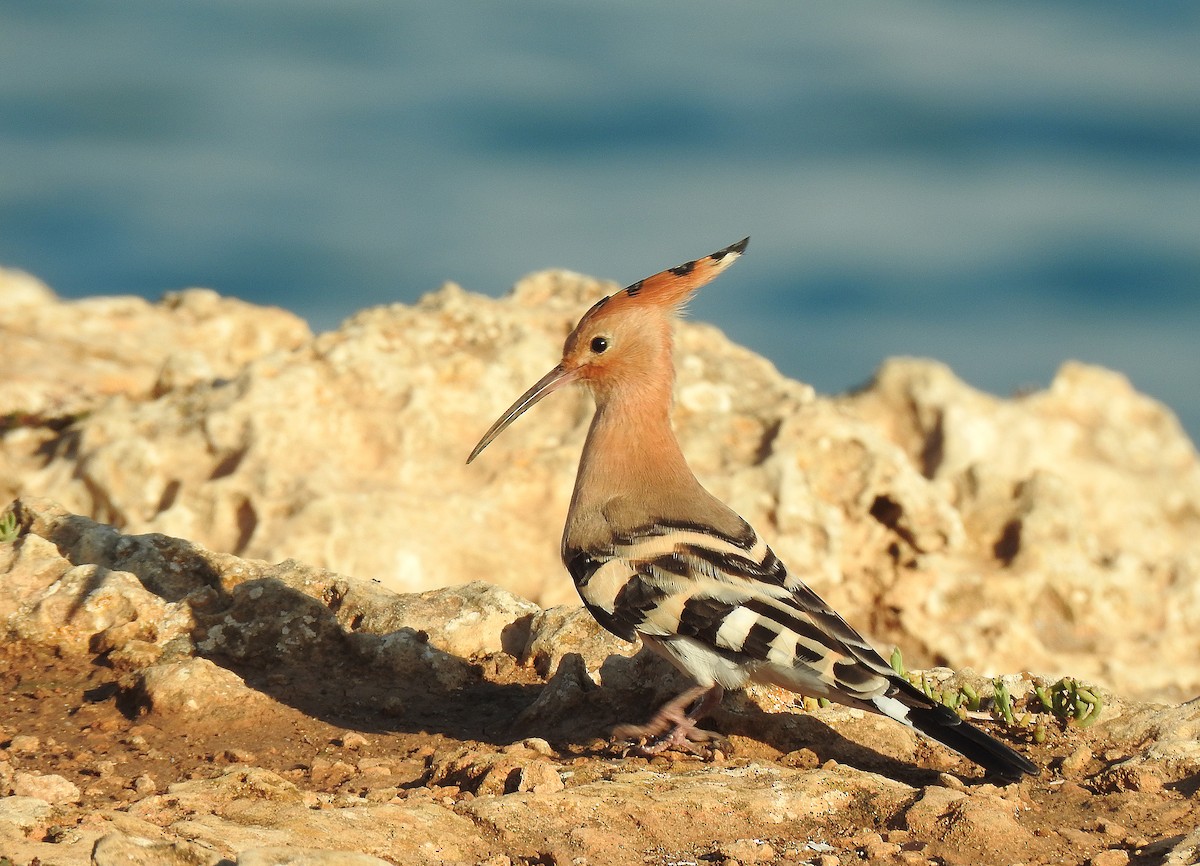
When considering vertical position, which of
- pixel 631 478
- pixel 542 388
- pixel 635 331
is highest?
pixel 635 331

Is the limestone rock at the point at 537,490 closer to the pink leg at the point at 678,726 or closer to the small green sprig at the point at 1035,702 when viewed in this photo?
the small green sprig at the point at 1035,702

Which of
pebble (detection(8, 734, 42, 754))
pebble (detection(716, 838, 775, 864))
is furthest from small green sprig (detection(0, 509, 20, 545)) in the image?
pebble (detection(716, 838, 775, 864))

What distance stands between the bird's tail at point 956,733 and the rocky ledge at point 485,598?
10 cm

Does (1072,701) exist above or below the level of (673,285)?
below

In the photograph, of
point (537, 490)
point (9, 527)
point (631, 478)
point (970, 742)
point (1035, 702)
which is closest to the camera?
point (970, 742)

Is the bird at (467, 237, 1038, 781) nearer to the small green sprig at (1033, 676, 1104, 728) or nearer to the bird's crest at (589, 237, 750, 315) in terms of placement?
the bird's crest at (589, 237, 750, 315)

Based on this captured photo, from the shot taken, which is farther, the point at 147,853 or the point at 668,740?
the point at 668,740

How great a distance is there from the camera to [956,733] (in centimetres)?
414

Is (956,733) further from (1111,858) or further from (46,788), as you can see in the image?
(46,788)

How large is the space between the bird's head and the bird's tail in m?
1.78

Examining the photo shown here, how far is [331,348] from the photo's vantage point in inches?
290

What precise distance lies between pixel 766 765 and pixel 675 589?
622 millimetres

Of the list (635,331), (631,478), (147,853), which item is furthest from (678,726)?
(147,853)

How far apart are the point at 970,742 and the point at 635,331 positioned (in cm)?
218
